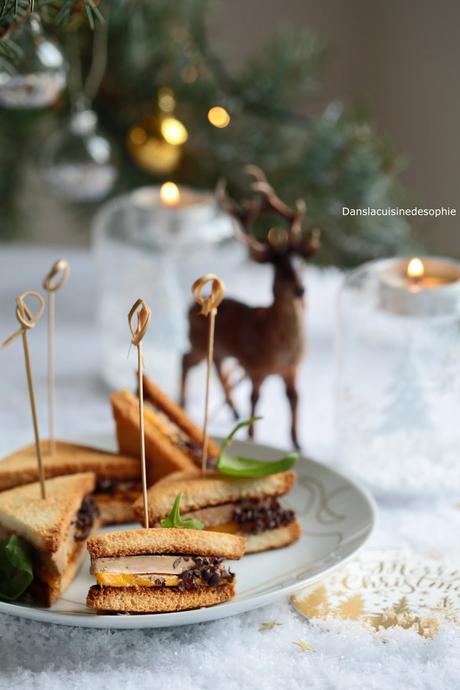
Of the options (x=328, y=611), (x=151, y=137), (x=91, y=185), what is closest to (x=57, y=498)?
(x=328, y=611)

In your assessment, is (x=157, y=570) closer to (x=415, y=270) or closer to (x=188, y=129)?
(x=415, y=270)

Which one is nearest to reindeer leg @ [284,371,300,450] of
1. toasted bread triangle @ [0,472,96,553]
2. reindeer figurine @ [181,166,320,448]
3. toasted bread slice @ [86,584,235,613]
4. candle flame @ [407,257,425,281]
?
reindeer figurine @ [181,166,320,448]

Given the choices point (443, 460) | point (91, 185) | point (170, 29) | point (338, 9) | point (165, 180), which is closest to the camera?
point (443, 460)

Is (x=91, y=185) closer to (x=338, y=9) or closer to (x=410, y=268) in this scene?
(x=410, y=268)

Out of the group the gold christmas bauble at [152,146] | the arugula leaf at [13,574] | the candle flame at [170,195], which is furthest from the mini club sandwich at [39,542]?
the gold christmas bauble at [152,146]

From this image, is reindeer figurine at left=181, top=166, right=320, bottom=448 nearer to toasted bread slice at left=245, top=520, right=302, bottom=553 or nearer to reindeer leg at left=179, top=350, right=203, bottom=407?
reindeer leg at left=179, top=350, right=203, bottom=407

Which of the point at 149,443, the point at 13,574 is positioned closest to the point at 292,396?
the point at 149,443
